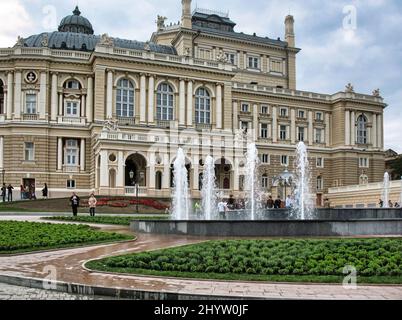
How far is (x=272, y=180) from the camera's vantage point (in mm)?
87625

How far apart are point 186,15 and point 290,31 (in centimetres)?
2245

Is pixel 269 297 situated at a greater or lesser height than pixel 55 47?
lesser

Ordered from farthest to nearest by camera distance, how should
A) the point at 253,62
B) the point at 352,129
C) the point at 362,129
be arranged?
the point at 362,129
the point at 253,62
the point at 352,129

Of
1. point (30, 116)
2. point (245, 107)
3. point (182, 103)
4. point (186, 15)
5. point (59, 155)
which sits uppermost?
point (186, 15)

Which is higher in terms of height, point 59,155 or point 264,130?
point 264,130

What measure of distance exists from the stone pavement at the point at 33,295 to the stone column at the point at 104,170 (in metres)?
51.2

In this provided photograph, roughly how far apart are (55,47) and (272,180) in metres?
40.0

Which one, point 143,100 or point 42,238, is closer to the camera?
point 42,238

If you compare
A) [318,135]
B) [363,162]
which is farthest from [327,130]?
[363,162]

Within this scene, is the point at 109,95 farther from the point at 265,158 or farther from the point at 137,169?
the point at 265,158

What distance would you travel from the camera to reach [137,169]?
72.1 m

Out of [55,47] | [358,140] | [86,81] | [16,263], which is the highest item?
[55,47]
